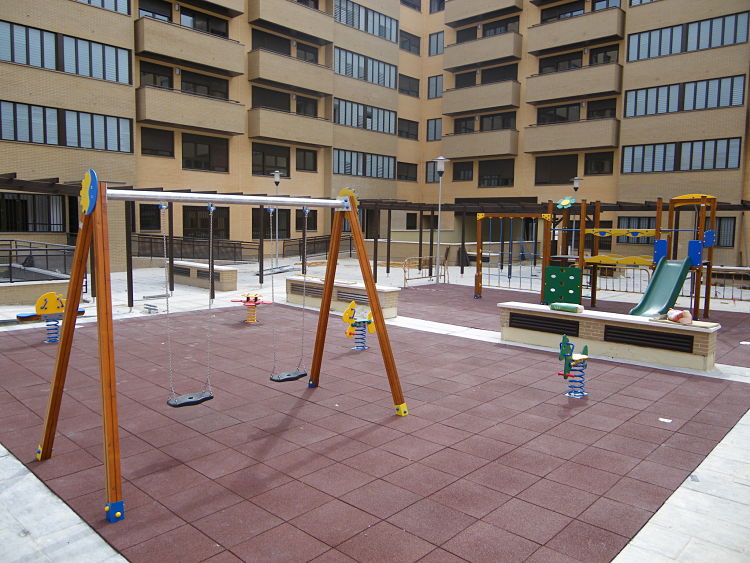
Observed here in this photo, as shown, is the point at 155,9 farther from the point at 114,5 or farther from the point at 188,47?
the point at 114,5

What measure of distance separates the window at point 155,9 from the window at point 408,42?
21.1m

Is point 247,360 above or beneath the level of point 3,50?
beneath

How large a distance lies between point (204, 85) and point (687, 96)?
1130 inches

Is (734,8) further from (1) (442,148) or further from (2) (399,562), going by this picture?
(2) (399,562)

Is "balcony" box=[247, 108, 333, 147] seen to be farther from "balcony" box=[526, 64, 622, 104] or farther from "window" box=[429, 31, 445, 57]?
"balcony" box=[526, 64, 622, 104]

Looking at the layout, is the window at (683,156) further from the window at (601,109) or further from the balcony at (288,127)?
the balcony at (288,127)

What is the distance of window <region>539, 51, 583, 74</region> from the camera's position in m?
40.3

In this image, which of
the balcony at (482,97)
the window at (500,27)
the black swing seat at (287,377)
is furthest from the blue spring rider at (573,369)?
the window at (500,27)

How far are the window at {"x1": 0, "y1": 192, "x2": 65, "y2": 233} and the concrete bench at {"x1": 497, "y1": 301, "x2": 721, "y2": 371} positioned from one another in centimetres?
2478

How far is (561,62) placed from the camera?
41.1 m

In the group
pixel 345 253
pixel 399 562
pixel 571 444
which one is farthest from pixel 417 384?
pixel 345 253

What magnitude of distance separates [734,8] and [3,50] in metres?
37.3

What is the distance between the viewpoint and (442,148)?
47.1 meters

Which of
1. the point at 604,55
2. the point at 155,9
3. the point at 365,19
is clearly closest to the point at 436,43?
the point at 365,19
